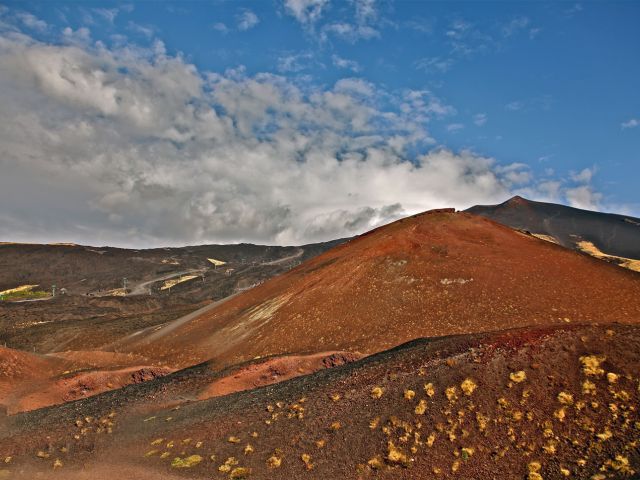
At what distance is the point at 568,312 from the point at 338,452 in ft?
76.0

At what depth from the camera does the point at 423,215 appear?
165 feet

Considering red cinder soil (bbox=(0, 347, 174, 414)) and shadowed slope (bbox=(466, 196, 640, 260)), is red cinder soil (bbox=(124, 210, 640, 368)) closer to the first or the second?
red cinder soil (bbox=(0, 347, 174, 414))

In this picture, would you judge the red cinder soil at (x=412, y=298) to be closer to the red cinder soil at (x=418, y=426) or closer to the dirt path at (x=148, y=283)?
the red cinder soil at (x=418, y=426)

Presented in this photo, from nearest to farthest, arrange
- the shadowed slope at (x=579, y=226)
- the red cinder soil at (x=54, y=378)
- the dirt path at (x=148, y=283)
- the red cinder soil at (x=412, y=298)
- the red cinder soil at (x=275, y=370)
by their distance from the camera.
→ the red cinder soil at (x=275, y=370) < the red cinder soil at (x=412, y=298) < the red cinder soil at (x=54, y=378) < the dirt path at (x=148, y=283) < the shadowed slope at (x=579, y=226)

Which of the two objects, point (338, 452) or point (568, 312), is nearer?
point (338, 452)

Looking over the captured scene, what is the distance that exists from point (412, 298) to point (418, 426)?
21893 mm

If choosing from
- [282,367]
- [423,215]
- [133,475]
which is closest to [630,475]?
[133,475]

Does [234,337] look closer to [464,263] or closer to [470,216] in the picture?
[464,263]

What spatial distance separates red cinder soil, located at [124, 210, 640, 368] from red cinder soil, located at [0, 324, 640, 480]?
514 inches

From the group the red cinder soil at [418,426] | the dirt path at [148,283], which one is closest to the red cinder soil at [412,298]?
the red cinder soil at [418,426]

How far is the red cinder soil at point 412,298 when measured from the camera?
105 feet

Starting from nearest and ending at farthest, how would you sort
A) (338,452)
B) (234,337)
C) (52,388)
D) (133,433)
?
1. (338,452)
2. (133,433)
3. (52,388)
4. (234,337)

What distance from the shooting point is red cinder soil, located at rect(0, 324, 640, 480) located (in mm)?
12023

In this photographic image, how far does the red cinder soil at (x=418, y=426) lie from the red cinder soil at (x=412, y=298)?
13.1 m
